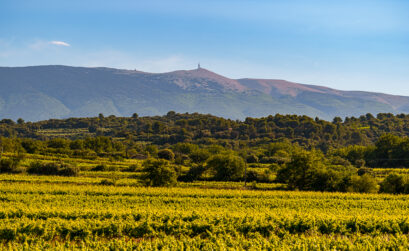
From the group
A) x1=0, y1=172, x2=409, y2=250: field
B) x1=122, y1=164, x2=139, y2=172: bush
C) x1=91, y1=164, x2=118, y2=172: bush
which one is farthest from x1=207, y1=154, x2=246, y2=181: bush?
x1=91, y1=164, x2=118, y2=172: bush

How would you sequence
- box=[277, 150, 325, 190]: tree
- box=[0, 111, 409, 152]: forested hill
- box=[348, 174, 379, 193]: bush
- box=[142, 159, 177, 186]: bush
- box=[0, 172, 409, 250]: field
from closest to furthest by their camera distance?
box=[0, 172, 409, 250]: field
box=[348, 174, 379, 193]: bush
box=[142, 159, 177, 186]: bush
box=[277, 150, 325, 190]: tree
box=[0, 111, 409, 152]: forested hill

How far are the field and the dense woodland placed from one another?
1059cm

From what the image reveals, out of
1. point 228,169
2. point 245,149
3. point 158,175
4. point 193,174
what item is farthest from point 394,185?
point 245,149

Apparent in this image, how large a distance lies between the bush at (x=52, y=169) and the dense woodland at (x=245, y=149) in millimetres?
170

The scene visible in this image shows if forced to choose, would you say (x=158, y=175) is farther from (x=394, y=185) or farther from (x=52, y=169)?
(x=394, y=185)

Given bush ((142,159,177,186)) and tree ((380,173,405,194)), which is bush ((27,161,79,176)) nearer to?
bush ((142,159,177,186))

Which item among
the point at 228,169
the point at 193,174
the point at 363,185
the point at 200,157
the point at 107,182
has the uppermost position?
the point at 363,185

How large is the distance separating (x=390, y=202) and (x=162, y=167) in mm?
31674

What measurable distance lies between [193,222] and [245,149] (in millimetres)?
85941

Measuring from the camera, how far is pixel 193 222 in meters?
24.8

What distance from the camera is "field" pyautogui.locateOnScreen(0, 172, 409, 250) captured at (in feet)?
63.3

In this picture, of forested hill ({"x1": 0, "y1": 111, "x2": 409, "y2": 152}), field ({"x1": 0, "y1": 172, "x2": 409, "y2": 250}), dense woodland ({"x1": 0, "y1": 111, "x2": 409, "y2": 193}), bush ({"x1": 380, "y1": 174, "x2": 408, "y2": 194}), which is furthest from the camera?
forested hill ({"x1": 0, "y1": 111, "x2": 409, "y2": 152})

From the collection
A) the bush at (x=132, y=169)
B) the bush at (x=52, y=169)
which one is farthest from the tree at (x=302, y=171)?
the bush at (x=52, y=169)

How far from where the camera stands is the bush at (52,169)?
61.7m
